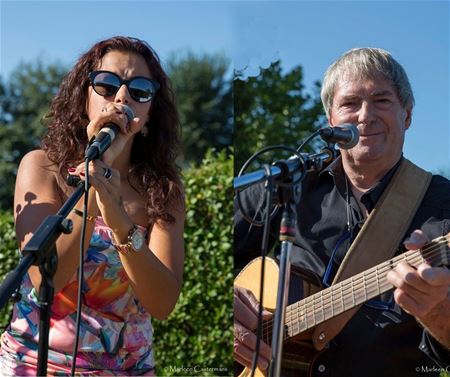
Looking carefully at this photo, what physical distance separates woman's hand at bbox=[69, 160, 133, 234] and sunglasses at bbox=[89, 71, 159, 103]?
0.56 metres

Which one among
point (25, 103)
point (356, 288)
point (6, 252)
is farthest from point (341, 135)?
point (25, 103)

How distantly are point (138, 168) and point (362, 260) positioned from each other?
108 cm

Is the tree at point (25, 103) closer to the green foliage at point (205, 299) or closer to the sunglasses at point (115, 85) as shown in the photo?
the green foliage at point (205, 299)

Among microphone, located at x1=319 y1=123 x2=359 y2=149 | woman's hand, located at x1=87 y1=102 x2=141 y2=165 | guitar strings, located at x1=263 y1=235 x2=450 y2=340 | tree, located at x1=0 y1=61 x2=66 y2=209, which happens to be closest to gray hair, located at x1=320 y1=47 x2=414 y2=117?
microphone, located at x1=319 y1=123 x2=359 y2=149

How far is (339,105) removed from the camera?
11.5 feet

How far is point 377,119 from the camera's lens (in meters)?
3.39

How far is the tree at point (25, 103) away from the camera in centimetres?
1850

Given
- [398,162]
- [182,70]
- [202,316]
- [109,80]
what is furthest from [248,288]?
[182,70]

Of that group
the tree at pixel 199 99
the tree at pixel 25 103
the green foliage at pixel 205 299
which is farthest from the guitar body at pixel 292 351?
the tree at pixel 199 99

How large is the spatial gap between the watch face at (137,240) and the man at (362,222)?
80cm

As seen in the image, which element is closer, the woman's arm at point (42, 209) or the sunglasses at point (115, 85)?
the woman's arm at point (42, 209)

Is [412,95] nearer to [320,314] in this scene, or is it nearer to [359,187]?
[359,187]

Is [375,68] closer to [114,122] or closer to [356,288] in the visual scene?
[356,288]

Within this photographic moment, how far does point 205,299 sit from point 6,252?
5.27 ft
